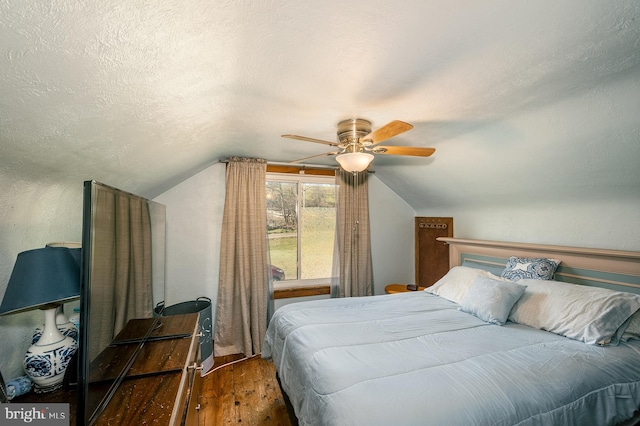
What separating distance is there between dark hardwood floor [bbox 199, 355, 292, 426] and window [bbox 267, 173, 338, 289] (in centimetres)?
94

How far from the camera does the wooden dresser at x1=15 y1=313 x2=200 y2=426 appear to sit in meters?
0.89

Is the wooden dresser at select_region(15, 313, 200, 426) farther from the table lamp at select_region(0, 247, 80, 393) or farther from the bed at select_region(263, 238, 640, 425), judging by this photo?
the bed at select_region(263, 238, 640, 425)

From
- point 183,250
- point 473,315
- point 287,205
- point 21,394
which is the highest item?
point 287,205

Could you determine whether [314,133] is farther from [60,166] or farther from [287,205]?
[60,166]

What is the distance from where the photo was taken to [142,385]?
108 centimetres

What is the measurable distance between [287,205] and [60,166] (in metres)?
2.35

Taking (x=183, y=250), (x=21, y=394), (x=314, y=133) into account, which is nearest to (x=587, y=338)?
(x=314, y=133)

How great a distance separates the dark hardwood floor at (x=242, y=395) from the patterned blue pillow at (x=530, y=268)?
2.29 m

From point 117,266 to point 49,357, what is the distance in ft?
1.32

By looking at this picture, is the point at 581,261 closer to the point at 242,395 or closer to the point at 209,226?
the point at 242,395

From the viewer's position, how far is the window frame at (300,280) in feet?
10.6

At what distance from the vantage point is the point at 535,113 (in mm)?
1690

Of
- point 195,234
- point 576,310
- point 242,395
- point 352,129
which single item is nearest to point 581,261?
point 576,310

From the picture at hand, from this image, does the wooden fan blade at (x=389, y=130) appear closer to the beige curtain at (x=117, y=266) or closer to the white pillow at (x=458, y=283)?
the beige curtain at (x=117, y=266)
